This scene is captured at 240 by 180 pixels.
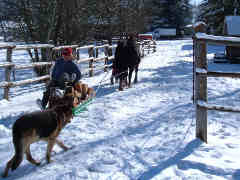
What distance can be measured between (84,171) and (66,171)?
0.22 m

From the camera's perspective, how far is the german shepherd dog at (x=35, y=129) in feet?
9.80

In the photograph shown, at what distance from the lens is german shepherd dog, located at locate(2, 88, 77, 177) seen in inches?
118

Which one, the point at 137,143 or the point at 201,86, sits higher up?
the point at 201,86

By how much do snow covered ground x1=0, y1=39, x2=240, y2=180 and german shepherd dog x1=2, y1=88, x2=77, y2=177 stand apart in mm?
292

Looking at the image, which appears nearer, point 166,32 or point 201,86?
point 201,86

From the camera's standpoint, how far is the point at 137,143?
409cm

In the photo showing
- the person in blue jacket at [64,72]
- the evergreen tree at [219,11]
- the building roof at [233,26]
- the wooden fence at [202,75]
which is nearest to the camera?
the wooden fence at [202,75]

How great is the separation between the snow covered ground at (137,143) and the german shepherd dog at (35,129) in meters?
0.29

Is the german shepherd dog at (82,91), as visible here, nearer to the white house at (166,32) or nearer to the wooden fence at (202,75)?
the wooden fence at (202,75)

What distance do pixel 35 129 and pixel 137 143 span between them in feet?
5.40

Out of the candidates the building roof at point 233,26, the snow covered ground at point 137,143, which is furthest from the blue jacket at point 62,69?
the building roof at point 233,26

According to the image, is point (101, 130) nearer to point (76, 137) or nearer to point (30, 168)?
point (76, 137)

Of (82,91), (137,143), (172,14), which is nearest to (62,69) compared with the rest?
(82,91)

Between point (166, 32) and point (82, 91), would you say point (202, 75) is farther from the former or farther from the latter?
point (166, 32)
